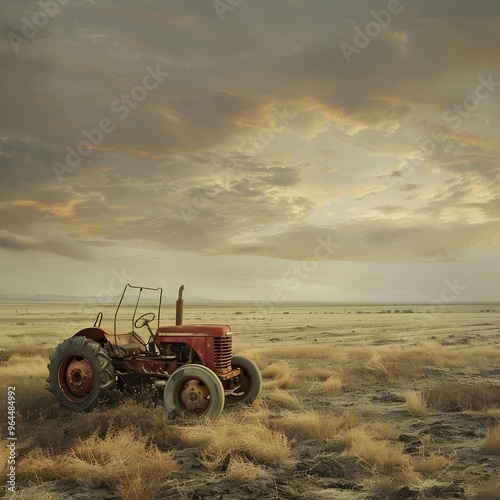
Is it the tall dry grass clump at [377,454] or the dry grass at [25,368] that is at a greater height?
the dry grass at [25,368]

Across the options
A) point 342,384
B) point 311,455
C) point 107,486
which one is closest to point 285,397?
point 342,384

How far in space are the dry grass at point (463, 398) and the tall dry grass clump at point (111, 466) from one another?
655 centimetres

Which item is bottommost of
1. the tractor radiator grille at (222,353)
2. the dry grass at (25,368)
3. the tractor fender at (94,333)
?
the dry grass at (25,368)

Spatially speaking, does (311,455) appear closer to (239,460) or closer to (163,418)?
(239,460)

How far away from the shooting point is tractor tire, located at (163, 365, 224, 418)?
28.9 ft

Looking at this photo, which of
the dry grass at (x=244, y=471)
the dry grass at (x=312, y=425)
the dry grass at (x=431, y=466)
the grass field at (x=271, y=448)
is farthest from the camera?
the dry grass at (x=312, y=425)

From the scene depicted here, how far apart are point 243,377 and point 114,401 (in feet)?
9.29

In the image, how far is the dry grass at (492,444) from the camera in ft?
25.3

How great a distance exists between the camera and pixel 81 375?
9.44 metres

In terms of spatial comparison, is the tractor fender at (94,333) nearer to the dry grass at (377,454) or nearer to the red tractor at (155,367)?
the red tractor at (155,367)

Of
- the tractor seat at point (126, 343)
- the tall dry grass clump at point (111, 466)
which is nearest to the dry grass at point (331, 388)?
the tractor seat at point (126, 343)

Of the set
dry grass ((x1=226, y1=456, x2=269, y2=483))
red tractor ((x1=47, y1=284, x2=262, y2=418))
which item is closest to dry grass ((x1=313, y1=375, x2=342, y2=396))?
red tractor ((x1=47, y1=284, x2=262, y2=418))

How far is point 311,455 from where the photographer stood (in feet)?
24.9

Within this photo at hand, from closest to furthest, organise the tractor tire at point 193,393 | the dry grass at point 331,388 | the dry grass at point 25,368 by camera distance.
A: the tractor tire at point 193,393, the dry grass at point 331,388, the dry grass at point 25,368
